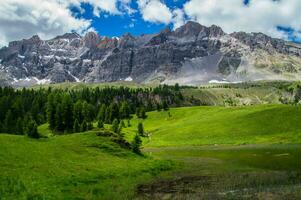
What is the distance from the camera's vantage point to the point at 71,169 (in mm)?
46438

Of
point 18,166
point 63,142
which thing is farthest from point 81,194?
point 63,142

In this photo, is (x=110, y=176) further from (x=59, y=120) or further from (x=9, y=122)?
(x=9, y=122)

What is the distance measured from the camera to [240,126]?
132 metres

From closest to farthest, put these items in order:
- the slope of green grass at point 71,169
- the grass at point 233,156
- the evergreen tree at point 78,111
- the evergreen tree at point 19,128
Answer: the slope of green grass at point 71,169, the grass at point 233,156, the evergreen tree at point 19,128, the evergreen tree at point 78,111

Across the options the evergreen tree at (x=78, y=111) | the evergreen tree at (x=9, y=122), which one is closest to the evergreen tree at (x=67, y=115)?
the evergreen tree at (x=78, y=111)

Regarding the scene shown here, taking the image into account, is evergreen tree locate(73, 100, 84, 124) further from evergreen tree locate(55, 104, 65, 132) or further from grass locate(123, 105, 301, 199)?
grass locate(123, 105, 301, 199)

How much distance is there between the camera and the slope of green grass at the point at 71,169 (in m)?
35.8

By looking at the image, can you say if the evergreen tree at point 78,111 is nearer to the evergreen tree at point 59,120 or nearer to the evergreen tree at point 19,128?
the evergreen tree at point 59,120

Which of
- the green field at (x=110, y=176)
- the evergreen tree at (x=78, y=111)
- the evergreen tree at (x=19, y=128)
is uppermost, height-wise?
the evergreen tree at (x=78, y=111)

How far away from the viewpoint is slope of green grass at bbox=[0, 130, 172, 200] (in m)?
35.8

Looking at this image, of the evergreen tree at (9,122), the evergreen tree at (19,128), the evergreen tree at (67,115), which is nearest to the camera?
the evergreen tree at (67,115)

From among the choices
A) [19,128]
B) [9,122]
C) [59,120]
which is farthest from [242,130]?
[9,122]

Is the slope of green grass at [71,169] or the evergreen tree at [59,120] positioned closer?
the slope of green grass at [71,169]

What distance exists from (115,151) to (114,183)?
24.5 m
